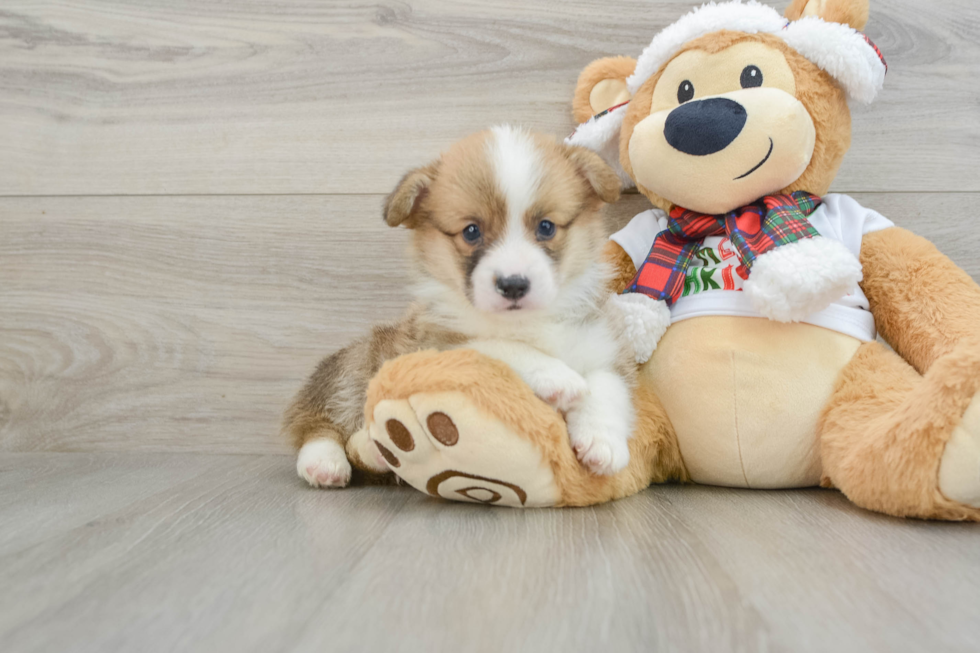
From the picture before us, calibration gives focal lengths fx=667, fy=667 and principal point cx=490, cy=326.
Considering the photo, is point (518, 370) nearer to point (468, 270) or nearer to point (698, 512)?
point (468, 270)

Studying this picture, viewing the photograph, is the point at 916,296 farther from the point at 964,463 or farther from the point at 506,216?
the point at 506,216

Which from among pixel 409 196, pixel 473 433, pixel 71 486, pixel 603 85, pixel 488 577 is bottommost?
pixel 71 486

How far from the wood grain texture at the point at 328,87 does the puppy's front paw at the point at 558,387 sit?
32.2 inches

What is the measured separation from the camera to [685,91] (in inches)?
52.2

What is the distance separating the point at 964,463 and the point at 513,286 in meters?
0.69

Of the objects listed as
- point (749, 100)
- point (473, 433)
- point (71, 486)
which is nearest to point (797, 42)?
point (749, 100)

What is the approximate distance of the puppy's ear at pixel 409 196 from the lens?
3.95 feet

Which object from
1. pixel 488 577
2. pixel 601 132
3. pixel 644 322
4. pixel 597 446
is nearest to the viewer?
pixel 488 577

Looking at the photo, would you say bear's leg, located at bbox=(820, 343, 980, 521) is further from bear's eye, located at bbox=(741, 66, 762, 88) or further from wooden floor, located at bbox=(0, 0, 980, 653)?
bear's eye, located at bbox=(741, 66, 762, 88)

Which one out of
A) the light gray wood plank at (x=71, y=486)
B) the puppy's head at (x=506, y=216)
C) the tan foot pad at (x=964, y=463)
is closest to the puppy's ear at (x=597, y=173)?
the puppy's head at (x=506, y=216)

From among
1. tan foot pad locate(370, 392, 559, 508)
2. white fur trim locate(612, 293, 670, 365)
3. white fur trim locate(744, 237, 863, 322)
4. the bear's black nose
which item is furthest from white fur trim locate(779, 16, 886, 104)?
tan foot pad locate(370, 392, 559, 508)

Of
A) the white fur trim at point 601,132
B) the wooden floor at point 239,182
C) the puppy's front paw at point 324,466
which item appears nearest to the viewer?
the puppy's front paw at point 324,466

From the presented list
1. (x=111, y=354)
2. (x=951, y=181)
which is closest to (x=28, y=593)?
(x=111, y=354)

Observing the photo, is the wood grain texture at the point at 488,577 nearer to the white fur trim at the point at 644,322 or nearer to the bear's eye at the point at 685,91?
the white fur trim at the point at 644,322
